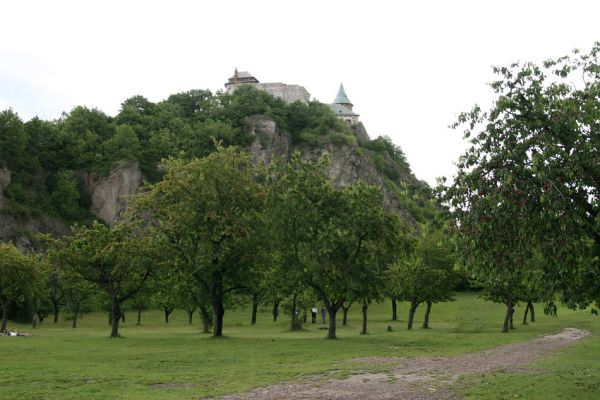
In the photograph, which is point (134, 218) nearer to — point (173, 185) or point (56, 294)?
point (173, 185)

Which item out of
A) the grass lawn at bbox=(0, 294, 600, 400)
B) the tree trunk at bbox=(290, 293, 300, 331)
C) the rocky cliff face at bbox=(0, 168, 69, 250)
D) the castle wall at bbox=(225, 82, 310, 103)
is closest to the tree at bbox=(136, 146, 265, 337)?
the grass lawn at bbox=(0, 294, 600, 400)

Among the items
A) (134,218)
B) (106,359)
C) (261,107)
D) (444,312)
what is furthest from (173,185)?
(261,107)

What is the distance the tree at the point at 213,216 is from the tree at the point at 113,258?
2.10 m

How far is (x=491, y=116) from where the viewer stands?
1822cm

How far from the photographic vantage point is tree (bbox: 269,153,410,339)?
39031 millimetres

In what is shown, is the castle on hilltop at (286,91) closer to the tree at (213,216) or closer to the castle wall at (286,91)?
the castle wall at (286,91)

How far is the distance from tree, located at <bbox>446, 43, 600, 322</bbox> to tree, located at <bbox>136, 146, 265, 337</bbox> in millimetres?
25924

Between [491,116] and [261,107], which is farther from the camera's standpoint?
[261,107]

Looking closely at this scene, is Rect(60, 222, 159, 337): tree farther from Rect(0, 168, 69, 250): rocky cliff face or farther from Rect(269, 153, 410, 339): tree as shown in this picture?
Rect(0, 168, 69, 250): rocky cliff face

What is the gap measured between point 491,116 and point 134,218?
33.1m

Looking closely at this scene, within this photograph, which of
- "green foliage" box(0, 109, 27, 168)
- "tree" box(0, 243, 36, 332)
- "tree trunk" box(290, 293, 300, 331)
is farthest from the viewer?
"green foliage" box(0, 109, 27, 168)

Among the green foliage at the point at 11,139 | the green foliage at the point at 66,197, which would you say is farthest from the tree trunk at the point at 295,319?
the green foliage at the point at 11,139

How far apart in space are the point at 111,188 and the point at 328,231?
9097 cm

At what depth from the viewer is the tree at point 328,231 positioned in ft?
128
